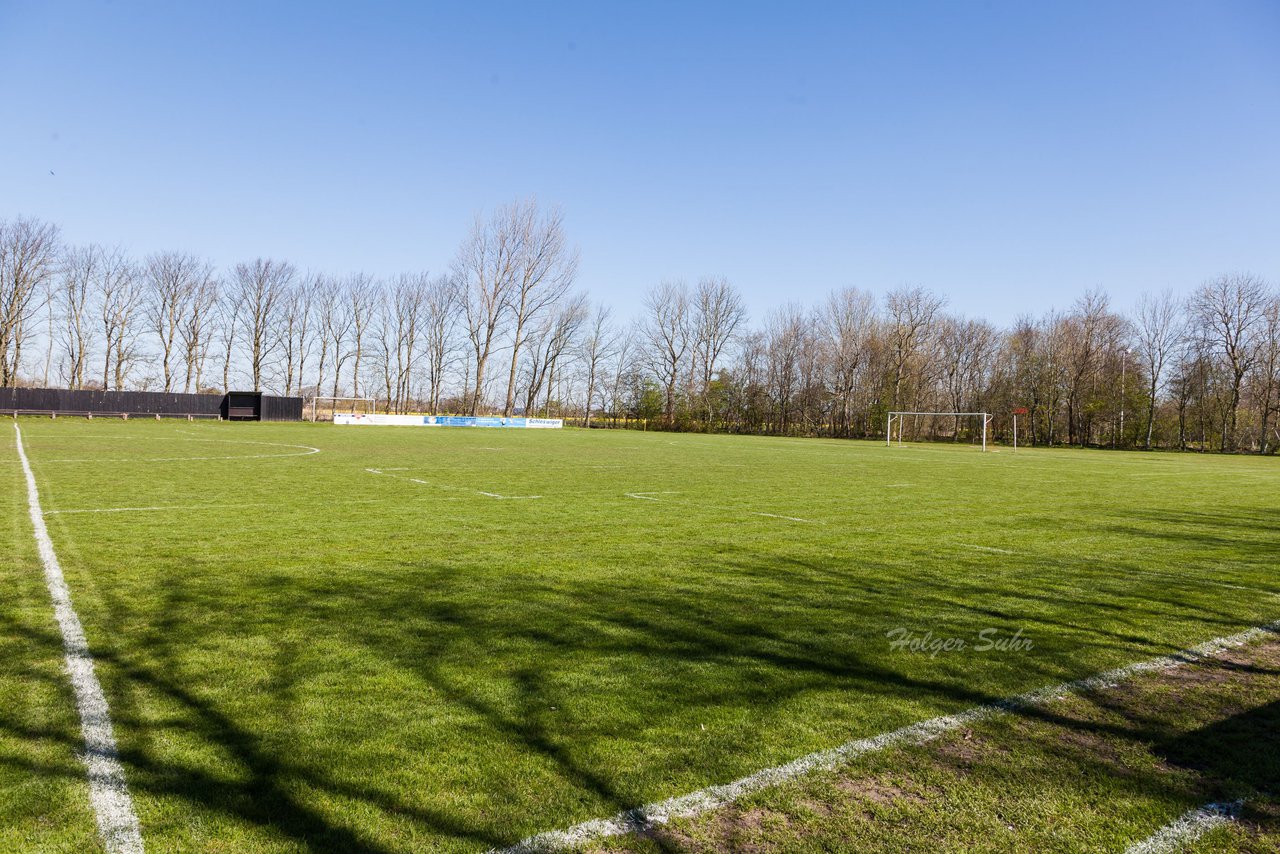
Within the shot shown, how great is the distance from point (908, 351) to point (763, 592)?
6709 cm

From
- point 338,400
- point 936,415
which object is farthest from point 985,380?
point 338,400

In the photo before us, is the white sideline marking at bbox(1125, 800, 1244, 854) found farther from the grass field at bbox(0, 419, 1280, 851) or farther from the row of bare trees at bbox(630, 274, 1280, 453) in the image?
the row of bare trees at bbox(630, 274, 1280, 453)

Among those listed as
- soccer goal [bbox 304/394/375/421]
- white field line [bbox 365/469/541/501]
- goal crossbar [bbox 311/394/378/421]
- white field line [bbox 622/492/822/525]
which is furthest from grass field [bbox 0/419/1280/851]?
soccer goal [bbox 304/394/375/421]

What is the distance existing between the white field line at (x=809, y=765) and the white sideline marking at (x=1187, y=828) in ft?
2.97

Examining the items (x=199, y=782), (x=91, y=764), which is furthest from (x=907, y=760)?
(x=91, y=764)

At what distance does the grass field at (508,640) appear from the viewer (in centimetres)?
278

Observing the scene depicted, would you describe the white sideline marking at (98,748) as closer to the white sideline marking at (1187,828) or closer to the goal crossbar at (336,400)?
the white sideline marking at (1187,828)

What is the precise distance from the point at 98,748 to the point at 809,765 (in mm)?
2915

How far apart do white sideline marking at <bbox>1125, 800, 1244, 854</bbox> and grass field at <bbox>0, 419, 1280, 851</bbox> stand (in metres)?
0.06

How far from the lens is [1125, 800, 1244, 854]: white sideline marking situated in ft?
8.39

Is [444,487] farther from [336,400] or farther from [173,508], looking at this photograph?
[336,400]

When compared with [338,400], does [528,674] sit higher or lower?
lower

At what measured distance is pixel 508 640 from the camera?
4.66 metres

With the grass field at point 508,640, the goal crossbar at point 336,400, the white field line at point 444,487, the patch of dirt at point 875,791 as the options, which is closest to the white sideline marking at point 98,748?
the grass field at point 508,640
